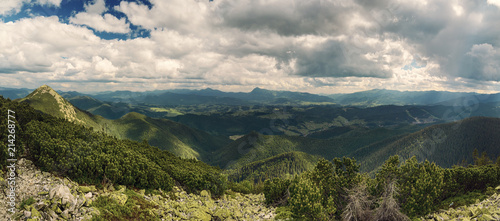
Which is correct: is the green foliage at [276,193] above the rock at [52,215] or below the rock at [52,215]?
below

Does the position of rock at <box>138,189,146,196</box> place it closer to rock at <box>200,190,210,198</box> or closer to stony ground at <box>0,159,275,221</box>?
stony ground at <box>0,159,275,221</box>

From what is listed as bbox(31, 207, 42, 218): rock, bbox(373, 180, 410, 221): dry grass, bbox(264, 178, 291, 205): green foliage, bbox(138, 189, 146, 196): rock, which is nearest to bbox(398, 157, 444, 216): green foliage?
bbox(373, 180, 410, 221): dry grass

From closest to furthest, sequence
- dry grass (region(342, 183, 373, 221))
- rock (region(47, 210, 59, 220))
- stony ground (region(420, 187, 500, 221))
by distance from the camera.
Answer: rock (region(47, 210, 59, 220)) → stony ground (region(420, 187, 500, 221)) → dry grass (region(342, 183, 373, 221))

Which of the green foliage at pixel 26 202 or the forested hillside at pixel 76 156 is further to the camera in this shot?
the forested hillside at pixel 76 156

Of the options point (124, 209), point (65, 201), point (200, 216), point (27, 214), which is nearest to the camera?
point (27, 214)

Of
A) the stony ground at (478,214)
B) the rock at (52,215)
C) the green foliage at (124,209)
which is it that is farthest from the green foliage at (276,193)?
the rock at (52,215)

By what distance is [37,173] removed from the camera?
2373 centimetres

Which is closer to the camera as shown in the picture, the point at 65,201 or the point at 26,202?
the point at 26,202

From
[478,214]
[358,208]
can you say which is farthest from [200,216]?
[478,214]

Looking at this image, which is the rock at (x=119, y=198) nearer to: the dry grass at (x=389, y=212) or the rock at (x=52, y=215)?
the rock at (x=52, y=215)

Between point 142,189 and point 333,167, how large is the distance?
108 feet

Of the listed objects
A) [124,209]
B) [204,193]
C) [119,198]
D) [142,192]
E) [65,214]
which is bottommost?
[204,193]

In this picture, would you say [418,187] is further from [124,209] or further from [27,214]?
[27,214]

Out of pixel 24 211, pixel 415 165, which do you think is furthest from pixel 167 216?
pixel 415 165
